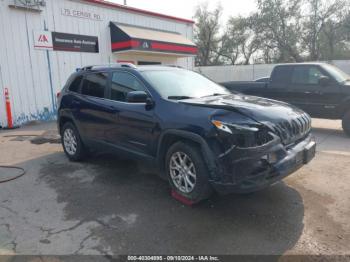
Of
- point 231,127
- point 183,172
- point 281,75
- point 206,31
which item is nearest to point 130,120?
point 183,172

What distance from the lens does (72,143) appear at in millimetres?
5793

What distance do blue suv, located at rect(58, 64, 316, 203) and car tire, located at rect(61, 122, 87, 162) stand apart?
35cm

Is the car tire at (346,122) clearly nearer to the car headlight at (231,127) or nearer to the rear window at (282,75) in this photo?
the rear window at (282,75)

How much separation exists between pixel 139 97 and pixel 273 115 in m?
1.74

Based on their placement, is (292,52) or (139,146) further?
(292,52)

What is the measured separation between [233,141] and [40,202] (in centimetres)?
282

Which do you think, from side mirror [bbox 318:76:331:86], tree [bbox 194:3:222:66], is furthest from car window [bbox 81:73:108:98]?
tree [bbox 194:3:222:66]

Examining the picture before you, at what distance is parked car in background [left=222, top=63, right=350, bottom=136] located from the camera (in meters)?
7.41

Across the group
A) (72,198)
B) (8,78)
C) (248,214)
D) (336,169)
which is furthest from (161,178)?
(8,78)

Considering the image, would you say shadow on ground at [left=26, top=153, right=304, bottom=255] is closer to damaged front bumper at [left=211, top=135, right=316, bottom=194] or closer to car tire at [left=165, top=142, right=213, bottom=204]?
car tire at [left=165, top=142, right=213, bottom=204]

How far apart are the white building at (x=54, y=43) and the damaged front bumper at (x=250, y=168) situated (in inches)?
378

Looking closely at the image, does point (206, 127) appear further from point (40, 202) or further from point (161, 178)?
point (40, 202)

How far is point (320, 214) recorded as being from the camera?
3396mm

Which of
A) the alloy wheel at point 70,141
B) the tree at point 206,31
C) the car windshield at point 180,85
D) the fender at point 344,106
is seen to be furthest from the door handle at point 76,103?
the tree at point 206,31
